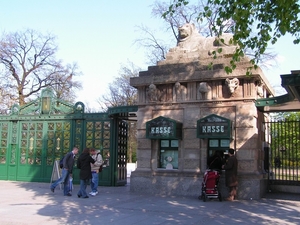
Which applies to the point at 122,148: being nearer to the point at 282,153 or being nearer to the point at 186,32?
the point at 186,32

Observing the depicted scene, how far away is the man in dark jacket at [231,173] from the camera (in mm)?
11398

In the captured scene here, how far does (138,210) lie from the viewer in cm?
984

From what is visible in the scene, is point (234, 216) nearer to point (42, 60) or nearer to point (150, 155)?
point (150, 155)

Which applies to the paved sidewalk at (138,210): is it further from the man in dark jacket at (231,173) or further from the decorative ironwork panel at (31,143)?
the decorative ironwork panel at (31,143)

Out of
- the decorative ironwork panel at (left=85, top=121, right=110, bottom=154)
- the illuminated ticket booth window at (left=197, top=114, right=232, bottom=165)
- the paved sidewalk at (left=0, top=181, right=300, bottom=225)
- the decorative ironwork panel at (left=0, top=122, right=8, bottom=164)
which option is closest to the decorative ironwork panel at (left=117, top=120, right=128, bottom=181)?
the decorative ironwork panel at (left=85, top=121, right=110, bottom=154)

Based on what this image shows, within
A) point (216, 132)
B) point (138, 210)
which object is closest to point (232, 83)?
point (216, 132)

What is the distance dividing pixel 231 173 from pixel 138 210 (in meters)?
3.26

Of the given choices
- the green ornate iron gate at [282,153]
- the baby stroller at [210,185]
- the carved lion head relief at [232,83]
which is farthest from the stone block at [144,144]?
the green ornate iron gate at [282,153]

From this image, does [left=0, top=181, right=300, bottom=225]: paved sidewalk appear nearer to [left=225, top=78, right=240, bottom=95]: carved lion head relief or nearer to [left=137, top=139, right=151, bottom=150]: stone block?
[left=137, top=139, right=151, bottom=150]: stone block

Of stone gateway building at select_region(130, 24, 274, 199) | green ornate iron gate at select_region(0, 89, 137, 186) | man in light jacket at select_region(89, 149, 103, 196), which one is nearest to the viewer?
stone gateway building at select_region(130, 24, 274, 199)

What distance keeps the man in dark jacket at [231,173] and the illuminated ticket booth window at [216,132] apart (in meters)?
0.51

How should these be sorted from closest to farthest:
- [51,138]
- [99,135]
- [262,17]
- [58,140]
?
[262,17] < [99,135] < [58,140] < [51,138]

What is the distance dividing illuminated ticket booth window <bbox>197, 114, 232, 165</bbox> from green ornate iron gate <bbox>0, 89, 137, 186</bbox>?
4213mm

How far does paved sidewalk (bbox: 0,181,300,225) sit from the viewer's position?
27.8 ft
